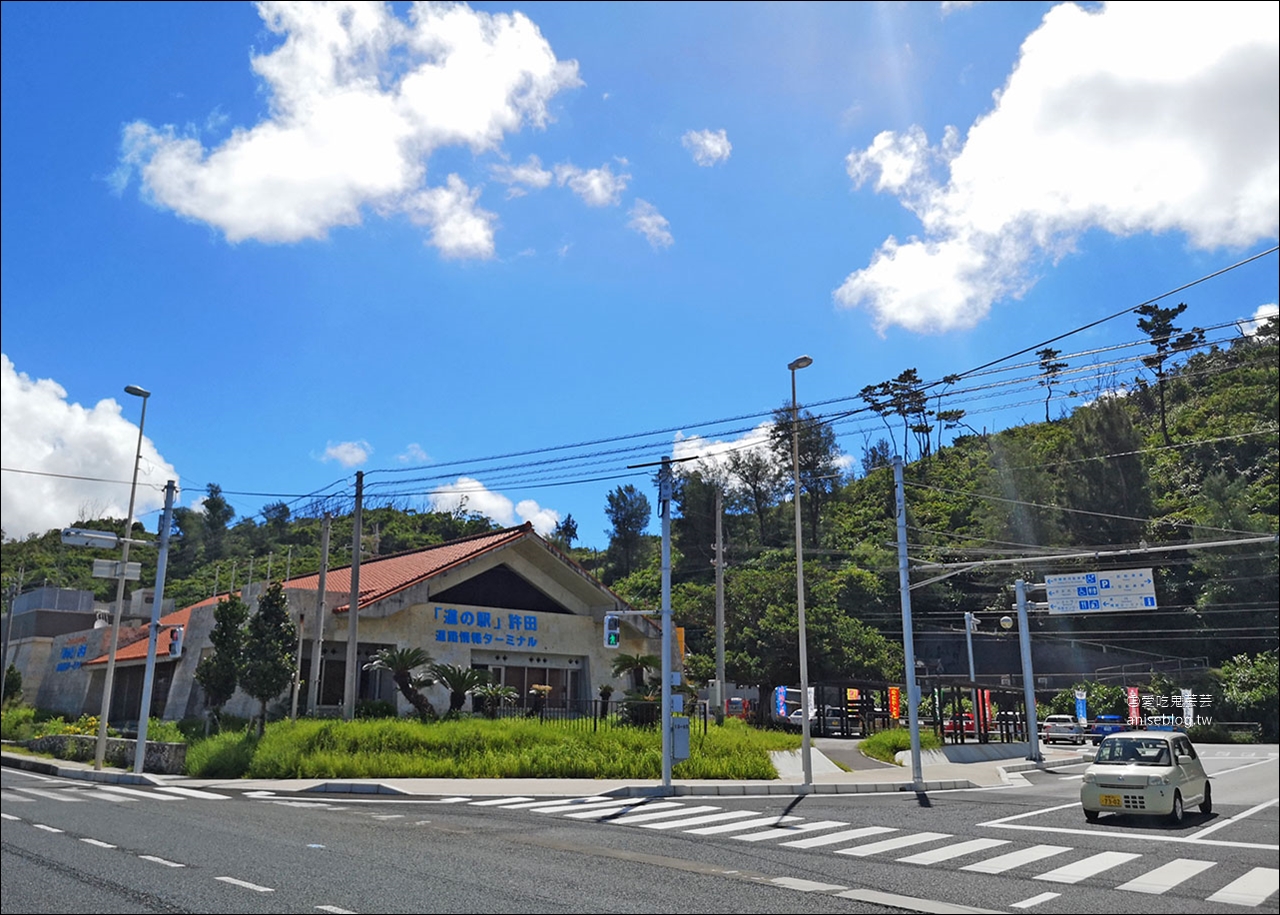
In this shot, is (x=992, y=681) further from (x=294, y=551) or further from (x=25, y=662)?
(x=294, y=551)

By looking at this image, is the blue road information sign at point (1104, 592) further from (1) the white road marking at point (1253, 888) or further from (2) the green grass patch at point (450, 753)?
(2) the green grass patch at point (450, 753)

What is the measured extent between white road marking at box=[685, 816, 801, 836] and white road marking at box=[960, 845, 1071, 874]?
502cm

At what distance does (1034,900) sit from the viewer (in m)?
7.71

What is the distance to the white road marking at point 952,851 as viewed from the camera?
415 inches

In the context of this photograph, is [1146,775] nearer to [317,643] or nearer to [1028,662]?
→ [1028,662]

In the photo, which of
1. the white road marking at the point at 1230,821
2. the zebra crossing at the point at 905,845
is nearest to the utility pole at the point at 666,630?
the zebra crossing at the point at 905,845

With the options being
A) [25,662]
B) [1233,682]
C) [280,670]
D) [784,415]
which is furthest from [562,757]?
[25,662]

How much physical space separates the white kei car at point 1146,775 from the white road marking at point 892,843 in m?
9.12

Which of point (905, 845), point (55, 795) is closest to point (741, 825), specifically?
point (905, 845)

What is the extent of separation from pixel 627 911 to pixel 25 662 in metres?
52.6

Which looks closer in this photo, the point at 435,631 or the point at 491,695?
the point at 491,695

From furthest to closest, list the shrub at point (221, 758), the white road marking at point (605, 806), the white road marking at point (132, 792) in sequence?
the shrub at point (221, 758) < the white road marking at point (132, 792) < the white road marking at point (605, 806)

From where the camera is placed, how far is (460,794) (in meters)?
19.8

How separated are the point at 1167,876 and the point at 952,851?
6.37 metres
